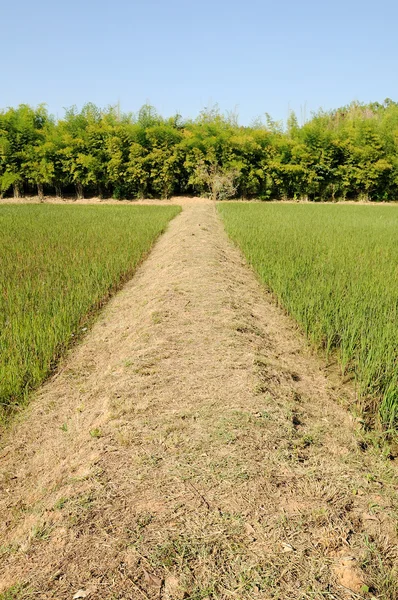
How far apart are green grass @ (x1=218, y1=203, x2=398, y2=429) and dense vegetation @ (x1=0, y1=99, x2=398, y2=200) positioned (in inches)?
629

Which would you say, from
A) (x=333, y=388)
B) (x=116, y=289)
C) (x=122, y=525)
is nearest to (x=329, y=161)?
(x=116, y=289)

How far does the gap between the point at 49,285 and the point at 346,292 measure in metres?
3.54

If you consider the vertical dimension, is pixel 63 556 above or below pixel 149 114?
below

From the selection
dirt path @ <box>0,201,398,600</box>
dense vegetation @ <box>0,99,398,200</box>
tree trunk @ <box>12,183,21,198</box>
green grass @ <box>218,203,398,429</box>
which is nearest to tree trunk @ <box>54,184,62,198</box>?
dense vegetation @ <box>0,99,398,200</box>

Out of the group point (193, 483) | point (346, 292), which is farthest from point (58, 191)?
point (193, 483)

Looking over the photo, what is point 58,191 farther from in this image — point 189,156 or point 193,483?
point 193,483

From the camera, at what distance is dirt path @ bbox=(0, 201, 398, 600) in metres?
1.65

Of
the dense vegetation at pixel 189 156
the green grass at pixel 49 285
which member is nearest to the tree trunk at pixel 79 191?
the dense vegetation at pixel 189 156

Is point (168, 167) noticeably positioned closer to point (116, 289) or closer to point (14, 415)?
point (116, 289)

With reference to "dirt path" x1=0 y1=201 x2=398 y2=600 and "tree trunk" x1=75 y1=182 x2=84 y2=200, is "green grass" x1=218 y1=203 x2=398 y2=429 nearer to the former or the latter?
"dirt path" x1=0 y1=201 x2=398 y2=600

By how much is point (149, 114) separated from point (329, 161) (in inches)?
433

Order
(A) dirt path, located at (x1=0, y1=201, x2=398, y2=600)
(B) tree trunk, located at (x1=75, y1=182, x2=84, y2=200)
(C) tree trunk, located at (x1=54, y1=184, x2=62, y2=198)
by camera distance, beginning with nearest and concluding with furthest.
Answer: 1. (A) dirt path, located at (x1=0, y1=201, x2=398, y2=600)
2. (B) tree trunk, located at (x1=75, y1=182, x2=84, y2=200)
3. (C) tree trunk, located at (x1=54, y1=184, x2=62, y2=198)

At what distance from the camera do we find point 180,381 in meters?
3.17

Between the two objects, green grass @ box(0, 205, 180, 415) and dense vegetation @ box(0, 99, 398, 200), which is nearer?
green grass @ box(0, 205, 180, 415)
